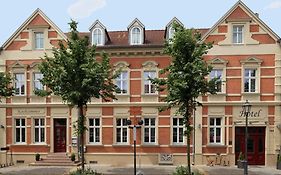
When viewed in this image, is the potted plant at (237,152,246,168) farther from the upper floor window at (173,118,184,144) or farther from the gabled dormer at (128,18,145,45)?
the gabled dormer at (128,18,145,45)

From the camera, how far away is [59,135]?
965 inches

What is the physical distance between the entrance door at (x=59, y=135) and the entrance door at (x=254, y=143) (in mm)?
12714

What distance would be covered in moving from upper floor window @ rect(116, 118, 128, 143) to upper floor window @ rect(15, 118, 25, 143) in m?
7.25

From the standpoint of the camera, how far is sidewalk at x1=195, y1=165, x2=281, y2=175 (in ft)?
65.6

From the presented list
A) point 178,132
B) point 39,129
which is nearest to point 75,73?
point 39,129

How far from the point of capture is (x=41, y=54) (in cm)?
2447

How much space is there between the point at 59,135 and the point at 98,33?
8.27 metres

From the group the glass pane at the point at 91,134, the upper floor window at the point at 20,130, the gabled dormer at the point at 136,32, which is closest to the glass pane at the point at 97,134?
the glass pane at the point at 91,134

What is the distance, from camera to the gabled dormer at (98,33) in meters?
24.3

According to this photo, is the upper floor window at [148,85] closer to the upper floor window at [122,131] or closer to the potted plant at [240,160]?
the upper floor window at [122,131]

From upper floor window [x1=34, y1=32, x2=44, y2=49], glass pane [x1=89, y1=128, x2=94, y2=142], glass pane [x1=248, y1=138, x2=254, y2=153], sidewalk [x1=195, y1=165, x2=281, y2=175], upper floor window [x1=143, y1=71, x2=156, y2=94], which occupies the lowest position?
sidewalk [x1=195, y1=165, x2=281, y2=175]

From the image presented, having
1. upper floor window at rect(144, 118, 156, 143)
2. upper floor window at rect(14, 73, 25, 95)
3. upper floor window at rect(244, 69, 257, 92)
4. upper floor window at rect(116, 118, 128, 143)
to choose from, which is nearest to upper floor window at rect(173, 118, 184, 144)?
upper floor window at rect(144, 118, 156, 143)

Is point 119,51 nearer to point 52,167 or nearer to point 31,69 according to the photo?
point 31,69

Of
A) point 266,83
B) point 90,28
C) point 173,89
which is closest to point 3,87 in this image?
point 90,28
